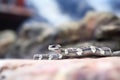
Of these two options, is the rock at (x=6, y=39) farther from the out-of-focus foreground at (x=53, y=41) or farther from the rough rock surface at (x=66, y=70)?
the rough rock surface at (x=66, y=70)

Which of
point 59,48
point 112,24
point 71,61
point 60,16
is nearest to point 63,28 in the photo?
point 60,16

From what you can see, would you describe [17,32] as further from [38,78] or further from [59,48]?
[38,78]

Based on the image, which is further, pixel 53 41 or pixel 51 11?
pixel 51 11

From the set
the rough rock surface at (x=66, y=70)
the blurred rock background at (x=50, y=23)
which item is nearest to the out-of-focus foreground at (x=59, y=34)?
the blurred rock background at (x=50, y=23)

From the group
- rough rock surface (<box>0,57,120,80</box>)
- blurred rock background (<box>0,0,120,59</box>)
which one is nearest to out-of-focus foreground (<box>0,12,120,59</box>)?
blurred rock background (<box>0,0,120,59</box>)

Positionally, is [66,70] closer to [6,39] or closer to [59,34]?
[59,34]

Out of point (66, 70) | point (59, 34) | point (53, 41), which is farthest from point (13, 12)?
point (66, 70)

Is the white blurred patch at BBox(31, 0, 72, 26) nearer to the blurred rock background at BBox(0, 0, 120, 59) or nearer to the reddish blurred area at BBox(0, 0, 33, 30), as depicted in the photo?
the blurred rock background at BBox(0, 0, 120, 59)
